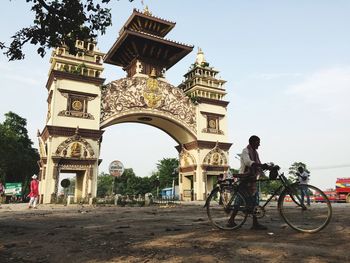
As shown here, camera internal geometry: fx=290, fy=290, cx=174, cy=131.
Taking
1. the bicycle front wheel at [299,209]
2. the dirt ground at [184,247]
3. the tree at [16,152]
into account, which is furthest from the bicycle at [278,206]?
the tree at [16,152]

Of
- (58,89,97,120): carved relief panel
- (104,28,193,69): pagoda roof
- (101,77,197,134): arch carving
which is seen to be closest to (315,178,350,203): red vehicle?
(101,77,197,134): arch carving

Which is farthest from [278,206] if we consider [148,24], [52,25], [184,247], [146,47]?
[148,24]

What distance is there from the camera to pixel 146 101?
2655 centimetres

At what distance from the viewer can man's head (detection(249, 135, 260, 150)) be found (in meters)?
5.95

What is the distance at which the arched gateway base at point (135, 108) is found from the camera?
22.1 m

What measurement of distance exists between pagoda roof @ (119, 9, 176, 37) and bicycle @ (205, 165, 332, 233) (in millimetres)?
27143

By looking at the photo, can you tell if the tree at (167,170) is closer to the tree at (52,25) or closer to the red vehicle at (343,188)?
the red vehicle at (343,188)

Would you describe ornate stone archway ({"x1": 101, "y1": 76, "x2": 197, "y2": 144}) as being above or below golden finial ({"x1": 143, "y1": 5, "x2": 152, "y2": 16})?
below

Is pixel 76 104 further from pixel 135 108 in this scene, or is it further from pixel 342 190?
pixel 342 190

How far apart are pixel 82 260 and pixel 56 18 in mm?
5291

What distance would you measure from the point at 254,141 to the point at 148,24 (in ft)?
90.1

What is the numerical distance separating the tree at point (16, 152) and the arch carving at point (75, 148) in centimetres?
1834

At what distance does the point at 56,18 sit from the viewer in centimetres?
648

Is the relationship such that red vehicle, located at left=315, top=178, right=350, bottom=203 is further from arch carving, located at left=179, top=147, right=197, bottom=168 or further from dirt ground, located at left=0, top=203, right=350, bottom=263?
dirt ground, located at left=0, top=203, right=350, bottom=263
